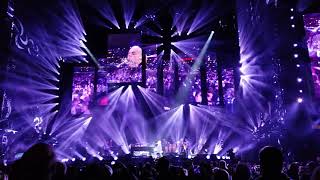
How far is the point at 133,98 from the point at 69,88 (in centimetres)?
420

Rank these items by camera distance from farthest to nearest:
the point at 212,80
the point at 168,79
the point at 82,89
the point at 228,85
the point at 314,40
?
the point at 82,89
the point at 168,79
the point at 212,80
the point at 228,85
the point at 314,40

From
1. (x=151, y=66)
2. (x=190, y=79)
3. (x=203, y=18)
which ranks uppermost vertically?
(x=203, y=18)

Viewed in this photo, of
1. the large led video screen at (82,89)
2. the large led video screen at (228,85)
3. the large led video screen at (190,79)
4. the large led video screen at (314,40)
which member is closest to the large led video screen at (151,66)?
the large led video screen at (190,79)

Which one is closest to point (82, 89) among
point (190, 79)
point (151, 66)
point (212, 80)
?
point (151, 66)

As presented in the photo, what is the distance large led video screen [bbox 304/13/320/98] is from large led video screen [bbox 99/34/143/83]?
960 cm

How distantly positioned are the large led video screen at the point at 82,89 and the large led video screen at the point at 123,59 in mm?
983

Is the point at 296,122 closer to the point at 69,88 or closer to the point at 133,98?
the point at 133,98

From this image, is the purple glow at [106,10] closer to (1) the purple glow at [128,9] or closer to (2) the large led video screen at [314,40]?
(1) the purple glow at [128,9]

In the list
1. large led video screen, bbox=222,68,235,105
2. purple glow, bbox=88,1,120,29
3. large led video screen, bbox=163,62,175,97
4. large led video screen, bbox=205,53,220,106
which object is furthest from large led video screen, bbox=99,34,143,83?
large led video screen, bbox=222,68,235,105

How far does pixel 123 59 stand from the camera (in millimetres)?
18812

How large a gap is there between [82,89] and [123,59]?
10.5 ft

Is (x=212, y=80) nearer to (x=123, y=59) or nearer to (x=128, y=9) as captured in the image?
(x=123, y=59)

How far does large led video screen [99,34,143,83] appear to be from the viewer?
60.9 feet

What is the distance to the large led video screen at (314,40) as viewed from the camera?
1239 cm
